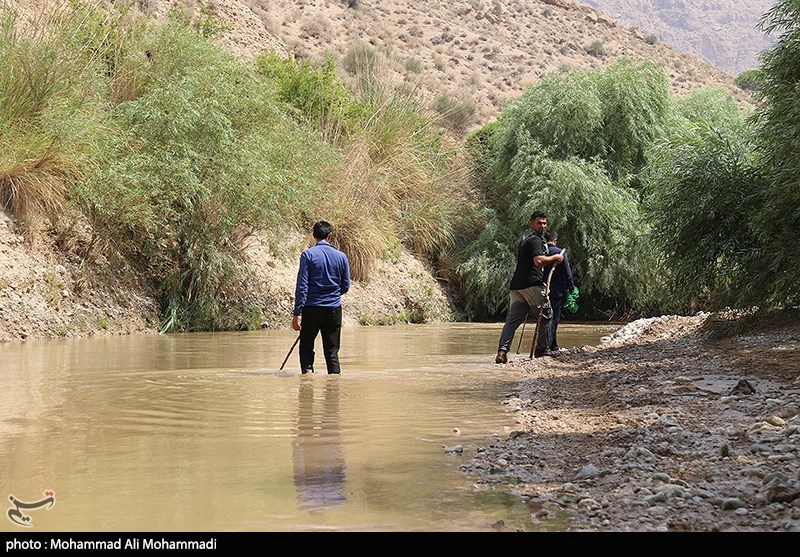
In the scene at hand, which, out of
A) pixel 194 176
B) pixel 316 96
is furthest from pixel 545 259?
pixel 316 96

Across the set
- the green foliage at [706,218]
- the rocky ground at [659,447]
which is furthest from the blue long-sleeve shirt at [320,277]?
the green foliage at [706,218]

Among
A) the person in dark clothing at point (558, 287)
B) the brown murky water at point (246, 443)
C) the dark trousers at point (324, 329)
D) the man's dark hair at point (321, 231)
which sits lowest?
the brown murky water at point (246, 443)

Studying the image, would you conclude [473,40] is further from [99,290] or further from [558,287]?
[558,287]

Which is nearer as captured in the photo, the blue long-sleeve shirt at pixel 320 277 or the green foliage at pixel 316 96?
the blue long-sleeve shirt at pixel 320 277

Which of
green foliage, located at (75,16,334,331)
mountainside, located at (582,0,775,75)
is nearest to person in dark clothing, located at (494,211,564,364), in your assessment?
green foliage, located at (75,16,334,331)

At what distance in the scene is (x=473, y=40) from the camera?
70250 millimetres

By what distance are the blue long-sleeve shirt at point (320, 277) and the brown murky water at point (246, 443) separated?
0.95 metres

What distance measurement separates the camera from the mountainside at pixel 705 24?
459ft

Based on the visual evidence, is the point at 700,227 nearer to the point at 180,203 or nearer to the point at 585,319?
the point at 180,203

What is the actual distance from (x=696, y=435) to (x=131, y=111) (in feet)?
54.4

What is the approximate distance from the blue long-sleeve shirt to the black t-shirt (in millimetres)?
3268

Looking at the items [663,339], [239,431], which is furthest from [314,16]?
[239,431]

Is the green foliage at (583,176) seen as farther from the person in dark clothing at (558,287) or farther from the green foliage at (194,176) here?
the person in dark clothing at (558,287)

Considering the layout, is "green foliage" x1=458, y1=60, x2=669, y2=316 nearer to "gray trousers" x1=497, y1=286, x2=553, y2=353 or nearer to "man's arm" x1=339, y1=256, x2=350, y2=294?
"gray trousers" x1=497, y1=286, x2=553, y2=353
